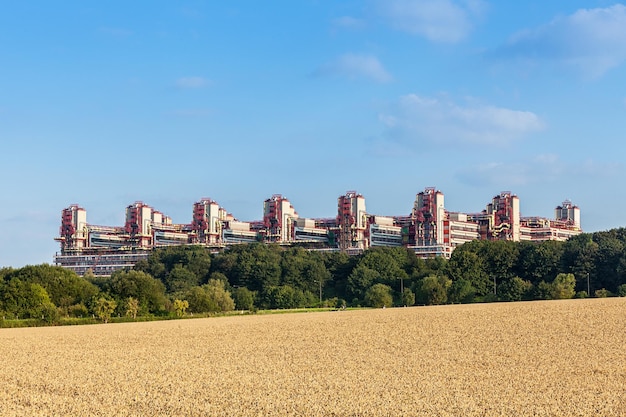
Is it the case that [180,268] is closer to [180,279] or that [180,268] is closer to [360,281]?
[180,279]

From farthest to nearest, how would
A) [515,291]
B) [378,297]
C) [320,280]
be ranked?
1. [320,280]
2. [378,297]
3. [515,291]

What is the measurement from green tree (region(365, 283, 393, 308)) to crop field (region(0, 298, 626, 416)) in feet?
215

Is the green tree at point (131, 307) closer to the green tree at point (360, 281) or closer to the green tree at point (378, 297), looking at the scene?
the green tree at point (378, 297)

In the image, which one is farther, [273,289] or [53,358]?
[273,289]

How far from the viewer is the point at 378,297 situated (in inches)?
5571

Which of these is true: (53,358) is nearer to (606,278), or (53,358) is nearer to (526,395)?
(526,395)

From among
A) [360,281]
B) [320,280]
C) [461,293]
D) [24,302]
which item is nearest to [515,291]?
[461,293]

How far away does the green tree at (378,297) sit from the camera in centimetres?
14075

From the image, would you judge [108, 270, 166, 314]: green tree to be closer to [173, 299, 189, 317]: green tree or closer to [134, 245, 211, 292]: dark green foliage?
[173, 299, 189, 317]: green tree

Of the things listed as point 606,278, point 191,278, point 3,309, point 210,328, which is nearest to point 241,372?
point 210,328

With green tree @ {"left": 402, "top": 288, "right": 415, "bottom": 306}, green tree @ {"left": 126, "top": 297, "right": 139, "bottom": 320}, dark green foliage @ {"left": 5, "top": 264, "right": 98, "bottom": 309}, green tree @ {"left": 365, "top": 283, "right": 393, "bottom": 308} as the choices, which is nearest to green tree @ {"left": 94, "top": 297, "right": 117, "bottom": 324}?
green tree @ {"left": 126, "top": 297, "right": 139, "bottom": 320}

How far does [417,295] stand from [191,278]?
5365cm

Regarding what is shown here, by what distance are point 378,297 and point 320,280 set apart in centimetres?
3154

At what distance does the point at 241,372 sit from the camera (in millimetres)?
42438
